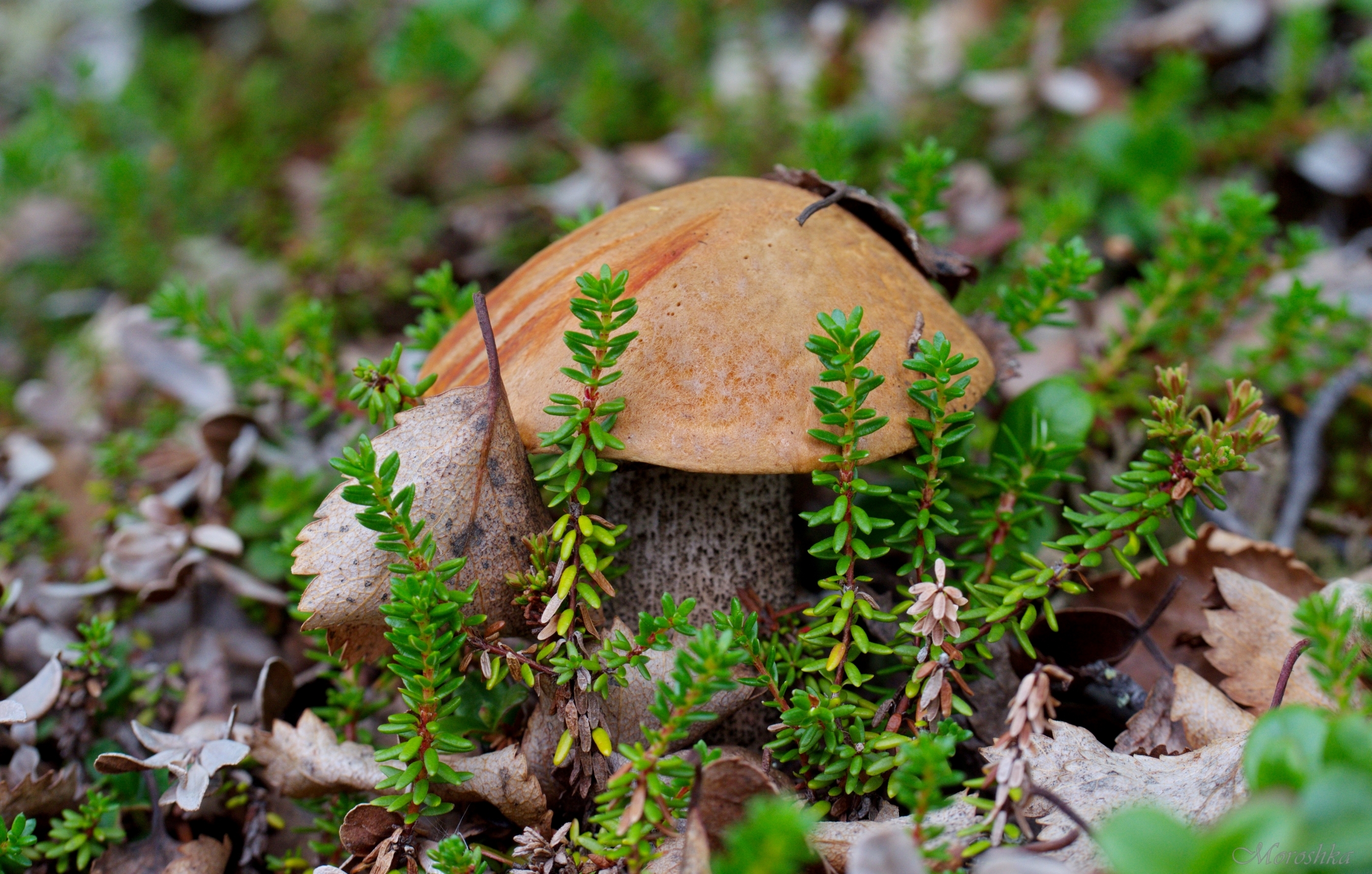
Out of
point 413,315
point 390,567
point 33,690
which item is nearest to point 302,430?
point 413,315

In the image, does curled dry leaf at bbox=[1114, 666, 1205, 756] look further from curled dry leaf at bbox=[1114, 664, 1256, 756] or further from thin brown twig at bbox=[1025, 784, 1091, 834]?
thin brown twig at bbox=[1025, 784, 1091, 834]

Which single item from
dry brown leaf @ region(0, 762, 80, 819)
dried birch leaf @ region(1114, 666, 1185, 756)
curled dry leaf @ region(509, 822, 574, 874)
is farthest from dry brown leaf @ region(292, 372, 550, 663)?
dried birch leaf @ region(1114, 666, 1185, 756)

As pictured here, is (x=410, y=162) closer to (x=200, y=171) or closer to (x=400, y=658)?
(x=200, y=171)

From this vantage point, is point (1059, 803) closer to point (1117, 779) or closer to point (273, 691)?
point (1117, 779)

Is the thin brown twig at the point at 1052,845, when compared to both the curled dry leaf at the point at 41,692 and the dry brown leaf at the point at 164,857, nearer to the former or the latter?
the dry brown leaf at the point at 164,857

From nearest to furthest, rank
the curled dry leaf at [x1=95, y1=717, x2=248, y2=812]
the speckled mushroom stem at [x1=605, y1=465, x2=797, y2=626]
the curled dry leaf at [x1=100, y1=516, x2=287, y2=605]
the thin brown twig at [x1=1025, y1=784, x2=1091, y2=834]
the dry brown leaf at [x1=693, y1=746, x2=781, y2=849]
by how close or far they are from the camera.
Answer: the thin brown twig at [x1=1025, y1=784, x2=1091, y2=834], the dry brown leaf at [x1=693, y1=746, x2=781, y2=849], the curled dry leaf at [x1=95, y1=717, x2=248, y2=812], the speckled mushroom stem at [x1=605, y1=465, x2=797, y2=626], the curled dry leaf at [x1=100, y1=516, x2=287, y2=605]
